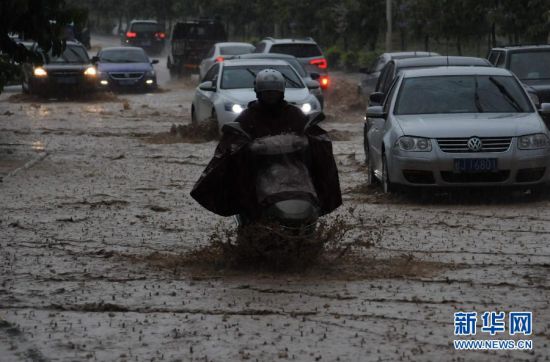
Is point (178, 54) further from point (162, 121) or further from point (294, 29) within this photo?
point (162, 121)

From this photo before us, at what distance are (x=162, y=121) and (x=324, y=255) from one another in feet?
61.1

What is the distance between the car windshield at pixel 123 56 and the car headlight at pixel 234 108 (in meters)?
19.0

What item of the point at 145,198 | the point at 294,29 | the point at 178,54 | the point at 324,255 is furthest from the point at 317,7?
the point at 324,255

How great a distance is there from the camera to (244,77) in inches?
909

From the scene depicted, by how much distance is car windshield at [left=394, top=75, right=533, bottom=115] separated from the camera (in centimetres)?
1454

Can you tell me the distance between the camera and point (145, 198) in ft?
47.6

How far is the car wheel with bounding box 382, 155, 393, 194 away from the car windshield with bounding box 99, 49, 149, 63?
88.1 ft

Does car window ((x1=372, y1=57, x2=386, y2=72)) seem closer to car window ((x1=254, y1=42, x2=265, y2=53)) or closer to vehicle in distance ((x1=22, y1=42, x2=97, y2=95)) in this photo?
car window ((x1=254, y1=42, x2=265, y2=53))

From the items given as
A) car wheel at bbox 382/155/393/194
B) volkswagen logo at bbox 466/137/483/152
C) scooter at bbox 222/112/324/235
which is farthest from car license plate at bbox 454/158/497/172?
scooter at bbox 222/112/324/235

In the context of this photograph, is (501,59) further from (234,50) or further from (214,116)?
(234,50)

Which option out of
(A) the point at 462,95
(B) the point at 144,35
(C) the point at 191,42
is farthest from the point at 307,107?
(B) the point at 144,35

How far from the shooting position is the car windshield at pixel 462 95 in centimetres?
1454

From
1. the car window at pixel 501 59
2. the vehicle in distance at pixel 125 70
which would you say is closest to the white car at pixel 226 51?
the vehicle in distance at pixel 125 70

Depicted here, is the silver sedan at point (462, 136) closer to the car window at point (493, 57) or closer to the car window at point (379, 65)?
the car window at point (493, 57)
